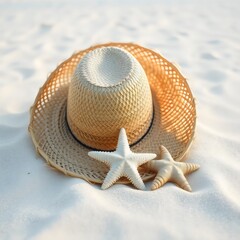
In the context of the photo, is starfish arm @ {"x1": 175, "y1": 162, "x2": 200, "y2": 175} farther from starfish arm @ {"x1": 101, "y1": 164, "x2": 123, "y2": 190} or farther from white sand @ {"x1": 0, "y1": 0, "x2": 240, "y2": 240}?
starfish arm @ {"x1": 101, "y1": 164, "x2": 123, "y2": 190}

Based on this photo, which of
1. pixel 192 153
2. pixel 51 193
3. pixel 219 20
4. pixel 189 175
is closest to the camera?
pixel 51 193

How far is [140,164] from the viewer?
1.66 metres

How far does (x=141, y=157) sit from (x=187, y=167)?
233 mm

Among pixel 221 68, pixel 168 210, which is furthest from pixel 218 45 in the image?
pixel 168 210

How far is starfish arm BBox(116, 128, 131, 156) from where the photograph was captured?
1.65 metres

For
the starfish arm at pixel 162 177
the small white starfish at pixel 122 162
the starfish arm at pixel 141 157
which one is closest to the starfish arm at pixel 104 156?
the small white starfish at pixel 122 162

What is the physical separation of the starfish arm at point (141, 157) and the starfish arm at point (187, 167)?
13 centimetres

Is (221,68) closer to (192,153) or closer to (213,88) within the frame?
(213,88)

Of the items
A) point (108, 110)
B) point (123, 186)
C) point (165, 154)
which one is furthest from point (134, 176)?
point (108, 110)

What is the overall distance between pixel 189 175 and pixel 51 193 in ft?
2.19

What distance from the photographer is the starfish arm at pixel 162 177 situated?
161 cm

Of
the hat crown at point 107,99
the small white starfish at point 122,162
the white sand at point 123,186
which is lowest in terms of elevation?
the white sand at point 123,186

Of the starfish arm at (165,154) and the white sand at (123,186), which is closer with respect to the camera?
the white sand at (123,186)

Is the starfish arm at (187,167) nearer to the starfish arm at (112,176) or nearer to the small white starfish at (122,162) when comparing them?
the small white starfish at (122,162)
